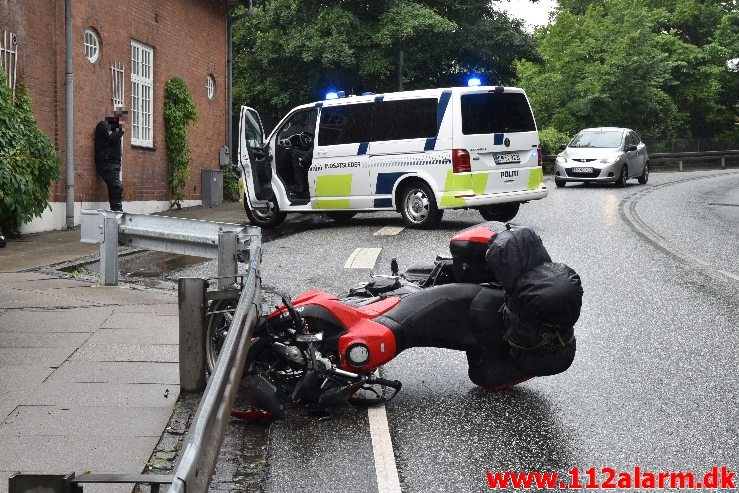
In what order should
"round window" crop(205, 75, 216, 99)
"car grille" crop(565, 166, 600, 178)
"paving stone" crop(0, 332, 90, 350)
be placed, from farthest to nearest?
"car grille" crop(565, 166, 600, 178)
"round window" crop(205, 75, 216, 99)
"paving stone" crop(0, 332, 90, 350)

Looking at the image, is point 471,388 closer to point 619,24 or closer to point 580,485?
point 580,485

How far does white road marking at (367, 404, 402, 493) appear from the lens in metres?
4.71

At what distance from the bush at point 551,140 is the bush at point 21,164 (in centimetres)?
3092

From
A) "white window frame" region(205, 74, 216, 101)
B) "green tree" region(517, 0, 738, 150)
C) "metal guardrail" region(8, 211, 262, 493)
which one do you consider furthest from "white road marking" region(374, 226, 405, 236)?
"green tree" region(517, 0, 738, 150)

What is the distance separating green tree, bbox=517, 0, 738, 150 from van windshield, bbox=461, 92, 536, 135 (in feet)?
110

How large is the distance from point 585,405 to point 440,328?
3.08 ft

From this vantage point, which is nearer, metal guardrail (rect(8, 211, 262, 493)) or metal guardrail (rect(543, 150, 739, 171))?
metal guardrail (rect(8, 211, 262, 493))

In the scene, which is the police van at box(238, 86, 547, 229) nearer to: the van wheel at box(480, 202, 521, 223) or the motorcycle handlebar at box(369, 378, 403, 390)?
the van wheel at box(480, 202, 521, 223)

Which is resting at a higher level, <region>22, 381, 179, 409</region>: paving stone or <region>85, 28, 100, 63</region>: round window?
<region>85, 28, 100, 63</region>: round window

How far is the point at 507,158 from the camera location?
16.5 meters

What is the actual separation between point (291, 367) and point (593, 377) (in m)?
2.10

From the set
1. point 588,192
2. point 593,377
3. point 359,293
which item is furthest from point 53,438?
point 588,192

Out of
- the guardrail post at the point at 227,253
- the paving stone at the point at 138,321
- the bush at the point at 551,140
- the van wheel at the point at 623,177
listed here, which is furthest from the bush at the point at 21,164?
the bush at the point at 551,140

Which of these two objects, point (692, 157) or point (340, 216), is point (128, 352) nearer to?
point (340, 216)
